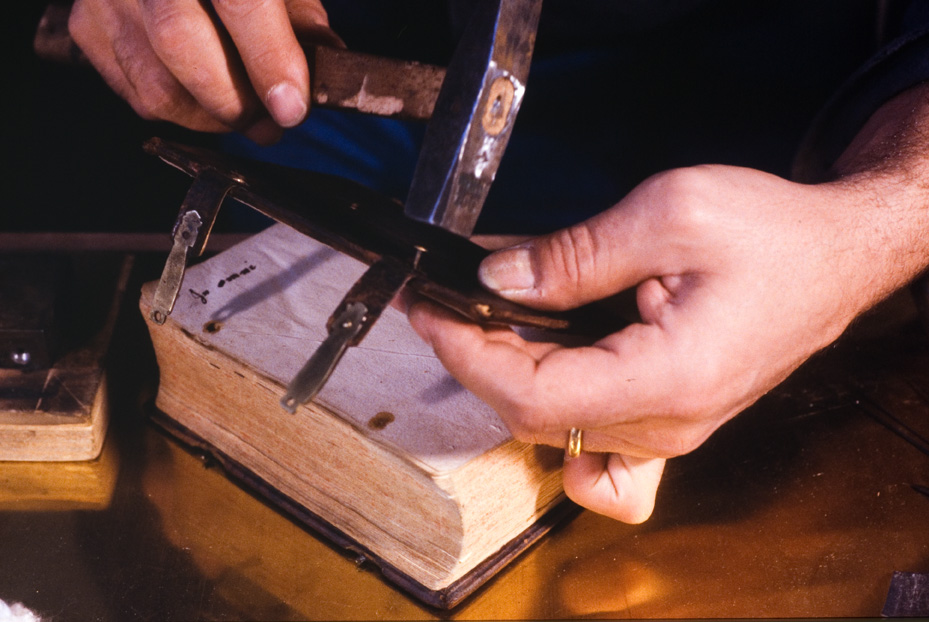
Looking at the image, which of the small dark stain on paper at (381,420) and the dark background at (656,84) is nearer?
the small dark stain on paper at (381,420)

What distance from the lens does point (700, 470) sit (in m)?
0.81

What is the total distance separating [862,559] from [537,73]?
2.52 ft

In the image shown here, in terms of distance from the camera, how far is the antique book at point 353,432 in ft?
2.05

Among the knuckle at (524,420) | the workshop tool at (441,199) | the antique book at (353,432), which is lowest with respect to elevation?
the antique book at (353,432)

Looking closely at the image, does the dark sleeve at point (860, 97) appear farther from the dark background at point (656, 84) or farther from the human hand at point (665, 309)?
the human hand at point (665, 309)

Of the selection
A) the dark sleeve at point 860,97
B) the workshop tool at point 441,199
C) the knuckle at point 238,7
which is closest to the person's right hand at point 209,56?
the knuckle at point 238,7

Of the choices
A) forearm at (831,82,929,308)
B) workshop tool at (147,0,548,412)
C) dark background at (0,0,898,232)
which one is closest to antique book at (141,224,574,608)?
workshop tool at (147,0,548,412)

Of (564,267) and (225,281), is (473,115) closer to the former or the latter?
(564,267)

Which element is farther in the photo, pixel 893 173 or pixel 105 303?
pixel 105 303

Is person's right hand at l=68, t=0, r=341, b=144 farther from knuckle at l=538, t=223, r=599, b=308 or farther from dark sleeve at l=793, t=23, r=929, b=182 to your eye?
dark sleeve at l=793, t=23, r=929, b=182

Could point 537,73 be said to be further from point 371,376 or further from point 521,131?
point 371,376

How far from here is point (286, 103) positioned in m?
0.76

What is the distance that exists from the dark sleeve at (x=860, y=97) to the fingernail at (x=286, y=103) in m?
0.65

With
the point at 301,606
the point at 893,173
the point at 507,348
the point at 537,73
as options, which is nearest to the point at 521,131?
the point at 537,73
